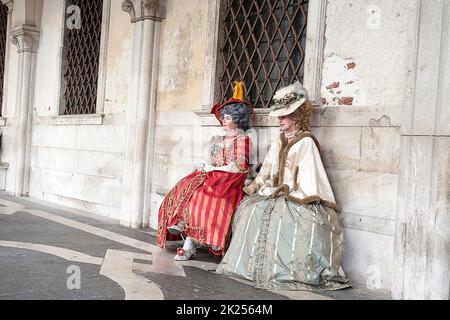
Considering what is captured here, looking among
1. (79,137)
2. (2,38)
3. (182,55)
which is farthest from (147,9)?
(2,38)

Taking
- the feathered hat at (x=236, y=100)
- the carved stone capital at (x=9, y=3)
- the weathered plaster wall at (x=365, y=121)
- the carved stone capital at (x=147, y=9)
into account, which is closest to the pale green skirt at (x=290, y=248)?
the weathered plaster wall at (x=365, y=121)

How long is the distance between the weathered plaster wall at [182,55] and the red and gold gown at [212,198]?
1.40m

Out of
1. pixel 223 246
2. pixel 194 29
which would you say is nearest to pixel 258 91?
pixel 194 29

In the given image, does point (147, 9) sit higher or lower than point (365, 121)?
higher

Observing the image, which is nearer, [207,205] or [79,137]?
[207,205]

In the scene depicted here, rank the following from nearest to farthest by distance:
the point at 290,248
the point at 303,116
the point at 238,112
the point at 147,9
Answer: the point at 290,248 → the point at 303,116 → the point at 238,112 → the point at 147,9

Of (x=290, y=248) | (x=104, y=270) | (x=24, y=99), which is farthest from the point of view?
(x=24, y=99)

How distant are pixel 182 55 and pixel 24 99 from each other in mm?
4702

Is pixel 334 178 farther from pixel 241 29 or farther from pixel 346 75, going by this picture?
pixel 241 29

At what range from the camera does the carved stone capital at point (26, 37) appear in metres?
9.89

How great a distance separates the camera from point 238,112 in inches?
205

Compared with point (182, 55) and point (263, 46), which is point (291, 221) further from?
point (182, 55)

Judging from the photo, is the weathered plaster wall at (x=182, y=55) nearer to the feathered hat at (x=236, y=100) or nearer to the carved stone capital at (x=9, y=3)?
the feathered hat at (x=236, y=100)

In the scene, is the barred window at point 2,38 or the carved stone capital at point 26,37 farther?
the barred window at point 2,38
